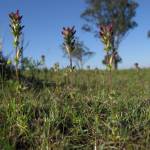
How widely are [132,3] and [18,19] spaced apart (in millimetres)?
51436

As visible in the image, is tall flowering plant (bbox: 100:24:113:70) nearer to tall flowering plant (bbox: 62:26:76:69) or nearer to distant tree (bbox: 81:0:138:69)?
tall flowering plant (bbox: 62:26:76:69)

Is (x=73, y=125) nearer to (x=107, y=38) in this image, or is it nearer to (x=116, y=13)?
(x=107, y=38)

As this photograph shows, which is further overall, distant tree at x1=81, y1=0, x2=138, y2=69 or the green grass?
distant tree at x1=81, y1=0, x2=138, y2=69

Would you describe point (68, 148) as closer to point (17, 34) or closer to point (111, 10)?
point (17, 34)

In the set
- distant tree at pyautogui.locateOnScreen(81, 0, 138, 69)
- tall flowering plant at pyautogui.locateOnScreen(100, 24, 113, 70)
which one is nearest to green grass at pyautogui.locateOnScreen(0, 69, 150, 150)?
tall flowering plant at pyautogui.locateOnScreen(100, 24, 113, 70)

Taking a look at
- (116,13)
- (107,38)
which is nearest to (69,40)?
(107,38)

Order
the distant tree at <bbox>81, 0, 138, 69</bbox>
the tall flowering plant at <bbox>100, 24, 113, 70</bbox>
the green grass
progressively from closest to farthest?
the green grass
the tall flowering plant at <bbox>100, 24, 113, 70</bbox>
the distant tree at <bbox>81, 0, 138, 69</bbox>

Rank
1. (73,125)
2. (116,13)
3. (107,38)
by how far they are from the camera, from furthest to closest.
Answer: (116,13) → (107,38) → (73,125)

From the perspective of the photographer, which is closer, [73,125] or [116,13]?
[73,125]

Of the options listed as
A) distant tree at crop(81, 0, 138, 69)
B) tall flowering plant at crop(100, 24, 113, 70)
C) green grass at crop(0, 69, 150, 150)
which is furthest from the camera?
distant tree at crop(81, 0, 138, 69)

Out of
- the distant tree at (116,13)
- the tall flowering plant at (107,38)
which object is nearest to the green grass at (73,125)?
the tall flowering plant at (107,38)

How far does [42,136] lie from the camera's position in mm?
4105

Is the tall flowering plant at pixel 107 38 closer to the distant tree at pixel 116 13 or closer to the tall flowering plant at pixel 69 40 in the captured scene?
the tall flowering plant at pixel 69 40

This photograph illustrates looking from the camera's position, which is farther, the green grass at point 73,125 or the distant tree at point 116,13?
the distant tree at point 116,13
